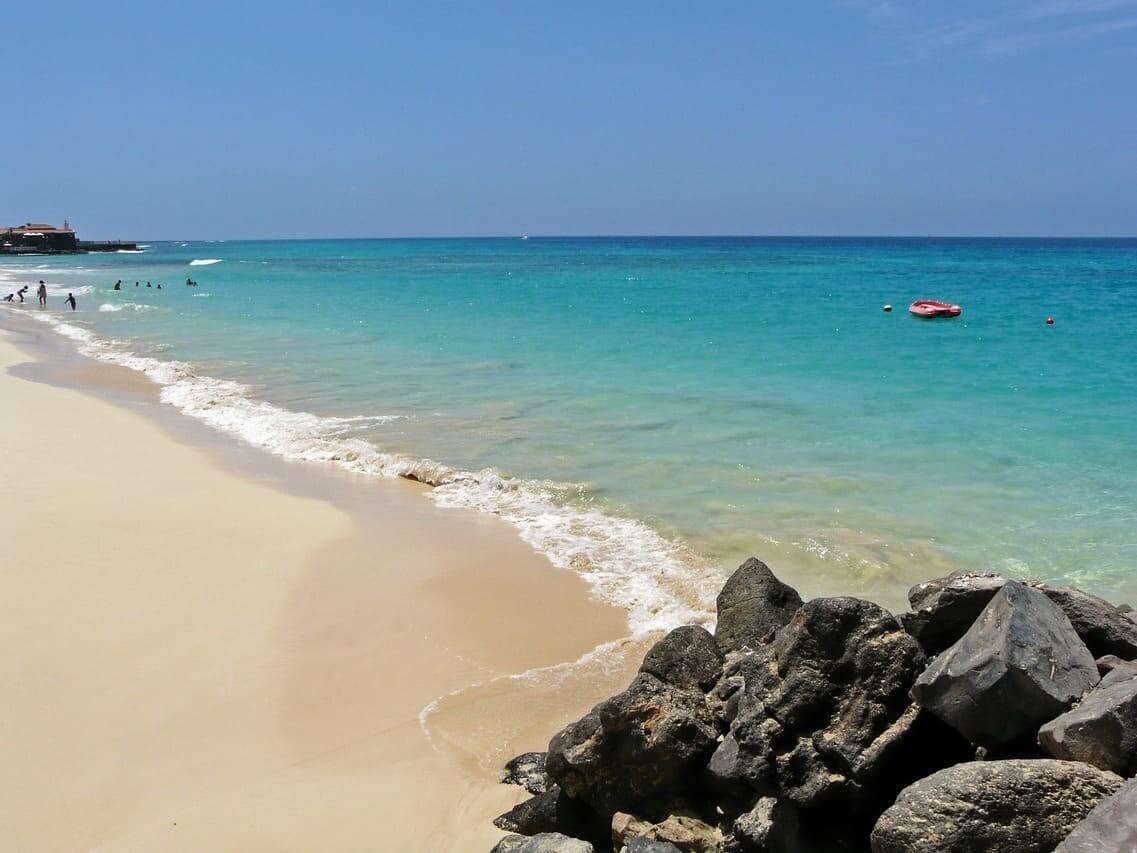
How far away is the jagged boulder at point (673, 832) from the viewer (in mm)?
4719

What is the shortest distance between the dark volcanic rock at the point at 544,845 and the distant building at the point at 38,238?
117409 millimetres

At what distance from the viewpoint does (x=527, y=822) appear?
530cm

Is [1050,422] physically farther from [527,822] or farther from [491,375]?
[527,822]

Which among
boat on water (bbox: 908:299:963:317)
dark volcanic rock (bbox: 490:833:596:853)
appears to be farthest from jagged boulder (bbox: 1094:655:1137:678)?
boat on water (bbox: 908:299:963:317)

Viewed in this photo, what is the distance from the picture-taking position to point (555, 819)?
206 inches

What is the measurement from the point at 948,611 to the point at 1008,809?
53.2 inches

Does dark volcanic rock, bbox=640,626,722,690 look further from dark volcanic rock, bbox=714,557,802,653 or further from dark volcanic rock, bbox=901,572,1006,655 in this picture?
dark volcanic rock, bbox=901,572,1006,655

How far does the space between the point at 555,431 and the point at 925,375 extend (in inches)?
408

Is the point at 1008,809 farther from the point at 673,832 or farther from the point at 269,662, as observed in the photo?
the point at 269,662

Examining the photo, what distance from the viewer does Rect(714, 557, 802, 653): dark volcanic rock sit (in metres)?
5.97

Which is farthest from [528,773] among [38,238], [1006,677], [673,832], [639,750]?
[38,238]

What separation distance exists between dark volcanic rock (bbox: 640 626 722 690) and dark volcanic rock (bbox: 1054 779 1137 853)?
2.24m

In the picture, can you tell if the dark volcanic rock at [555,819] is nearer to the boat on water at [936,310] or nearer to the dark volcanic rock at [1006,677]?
the dark volcanic rock at [1006,677]

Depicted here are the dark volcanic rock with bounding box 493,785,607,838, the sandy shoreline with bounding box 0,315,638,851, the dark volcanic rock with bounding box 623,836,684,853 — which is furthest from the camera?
the sandy shoreline with bounding box 0,315,638,851
